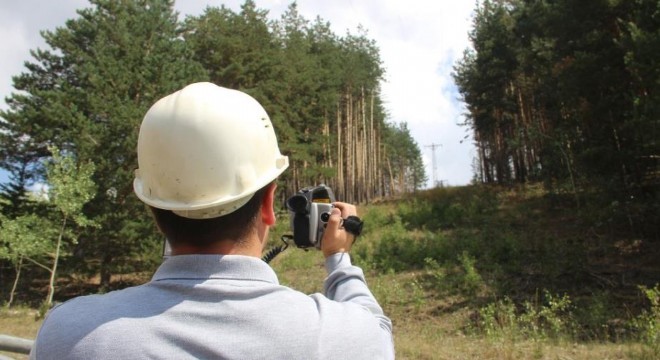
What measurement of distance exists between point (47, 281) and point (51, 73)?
9.54 metres

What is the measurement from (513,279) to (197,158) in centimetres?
1457

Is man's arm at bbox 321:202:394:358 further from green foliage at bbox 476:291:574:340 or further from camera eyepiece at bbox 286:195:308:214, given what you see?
green foliage at bbox 476:291:574:340

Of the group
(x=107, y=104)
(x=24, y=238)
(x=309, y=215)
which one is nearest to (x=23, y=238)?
(x=24, y=238)

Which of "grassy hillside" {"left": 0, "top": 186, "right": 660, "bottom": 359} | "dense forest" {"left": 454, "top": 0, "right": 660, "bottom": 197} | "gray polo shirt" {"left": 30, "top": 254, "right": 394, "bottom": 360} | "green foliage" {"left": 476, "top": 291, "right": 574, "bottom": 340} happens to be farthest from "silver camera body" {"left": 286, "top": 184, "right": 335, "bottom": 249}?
"dense forest" {"left": 454, "top": 0, "right": 660, "bottom": 197}

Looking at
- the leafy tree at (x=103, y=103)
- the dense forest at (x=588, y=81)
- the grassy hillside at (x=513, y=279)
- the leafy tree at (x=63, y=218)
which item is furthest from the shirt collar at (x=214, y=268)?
the leafy tree at (x=103, y=103)

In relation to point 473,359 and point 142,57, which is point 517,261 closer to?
point 473,359

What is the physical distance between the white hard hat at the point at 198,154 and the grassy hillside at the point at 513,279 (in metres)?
5.91

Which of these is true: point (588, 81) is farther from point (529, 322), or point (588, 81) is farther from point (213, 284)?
point (213, 284)

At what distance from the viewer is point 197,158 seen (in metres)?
1.23

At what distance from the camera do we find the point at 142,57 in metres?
21.9

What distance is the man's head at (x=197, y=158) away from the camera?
4.01 ft

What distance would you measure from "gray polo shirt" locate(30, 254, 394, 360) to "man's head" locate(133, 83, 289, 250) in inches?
5.7

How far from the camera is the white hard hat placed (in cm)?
122

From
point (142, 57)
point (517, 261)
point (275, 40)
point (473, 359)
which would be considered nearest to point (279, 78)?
point (275, 40)
